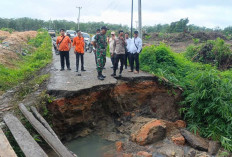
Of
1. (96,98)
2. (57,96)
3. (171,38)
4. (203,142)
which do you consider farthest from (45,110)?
(171,38)

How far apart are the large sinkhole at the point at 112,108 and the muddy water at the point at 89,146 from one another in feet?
0.43

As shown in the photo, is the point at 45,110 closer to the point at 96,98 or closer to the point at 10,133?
the point at 10,133

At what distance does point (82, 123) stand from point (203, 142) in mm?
3391

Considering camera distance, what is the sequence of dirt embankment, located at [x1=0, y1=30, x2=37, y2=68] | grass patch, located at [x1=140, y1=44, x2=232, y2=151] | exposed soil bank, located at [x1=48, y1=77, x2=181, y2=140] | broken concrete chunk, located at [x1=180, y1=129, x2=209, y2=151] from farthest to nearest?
dirt embankment, located at [x1=0, y1=30, x2=37, y2=68]
grass patch, located at [x1=140, y1=44, x2=232, y2=151]
exposed soil bank, located at [x1=48, y1=77, x2=181, y2=140]
broken concrete chunk, located at [x1=180, y1=129, x2=209, y2=151]

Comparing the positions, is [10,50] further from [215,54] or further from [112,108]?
[215,54]

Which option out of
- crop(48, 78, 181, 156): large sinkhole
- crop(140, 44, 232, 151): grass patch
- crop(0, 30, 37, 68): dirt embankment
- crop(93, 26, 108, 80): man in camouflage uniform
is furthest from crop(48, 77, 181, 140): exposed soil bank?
crop(0, 30, 37, 68): dirt embankment

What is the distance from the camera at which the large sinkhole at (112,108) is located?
514cm

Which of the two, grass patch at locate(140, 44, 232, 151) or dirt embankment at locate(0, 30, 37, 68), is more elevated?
dirt embankment at locate(0, 30, 37, 68)

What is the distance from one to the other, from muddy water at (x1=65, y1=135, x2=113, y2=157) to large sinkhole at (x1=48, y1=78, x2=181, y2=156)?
5.2 inches

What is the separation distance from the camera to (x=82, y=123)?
551 cm

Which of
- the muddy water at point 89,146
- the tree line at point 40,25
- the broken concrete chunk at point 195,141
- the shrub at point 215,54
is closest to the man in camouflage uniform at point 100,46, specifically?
the muddy water at point 89,146

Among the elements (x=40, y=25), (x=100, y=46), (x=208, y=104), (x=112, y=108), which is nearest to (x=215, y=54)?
(x=208, y=104)

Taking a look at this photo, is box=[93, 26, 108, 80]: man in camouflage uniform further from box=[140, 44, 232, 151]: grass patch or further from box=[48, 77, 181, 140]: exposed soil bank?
box=[140, 44, 232, 151]: grass patch

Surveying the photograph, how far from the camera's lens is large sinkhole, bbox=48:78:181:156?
5137 mm
